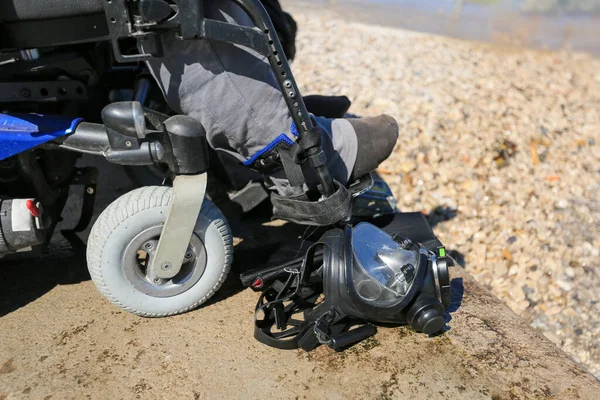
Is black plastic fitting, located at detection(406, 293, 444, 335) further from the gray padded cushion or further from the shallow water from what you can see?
the shallow water

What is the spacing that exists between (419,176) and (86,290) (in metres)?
2.44

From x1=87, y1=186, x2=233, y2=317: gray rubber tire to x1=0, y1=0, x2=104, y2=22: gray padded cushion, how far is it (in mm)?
670

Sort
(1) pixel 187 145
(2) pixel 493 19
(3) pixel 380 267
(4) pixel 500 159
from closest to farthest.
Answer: (1) pixel 187 145 < (3) pixel 380 267 < (4) pixel 500 159 < (2) pixel 493 19

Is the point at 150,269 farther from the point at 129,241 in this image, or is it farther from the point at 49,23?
the point at 49,23

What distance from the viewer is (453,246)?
354 cm

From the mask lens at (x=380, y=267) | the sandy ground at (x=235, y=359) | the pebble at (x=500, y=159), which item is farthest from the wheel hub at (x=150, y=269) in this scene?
the pebble at (x=500, y=159)

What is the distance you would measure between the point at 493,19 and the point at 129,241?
962 centimetres

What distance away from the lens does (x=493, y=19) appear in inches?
394

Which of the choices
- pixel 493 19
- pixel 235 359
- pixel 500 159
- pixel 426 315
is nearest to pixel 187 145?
pixel 235 359

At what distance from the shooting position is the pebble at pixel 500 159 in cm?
335

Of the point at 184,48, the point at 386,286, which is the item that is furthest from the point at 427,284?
the point at 184,48

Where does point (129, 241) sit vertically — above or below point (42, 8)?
below

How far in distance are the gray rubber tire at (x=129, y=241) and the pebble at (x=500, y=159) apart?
192 centimetres

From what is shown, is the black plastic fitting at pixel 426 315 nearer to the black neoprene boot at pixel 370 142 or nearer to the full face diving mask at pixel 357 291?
the full face diving mask at pixel 357 291
